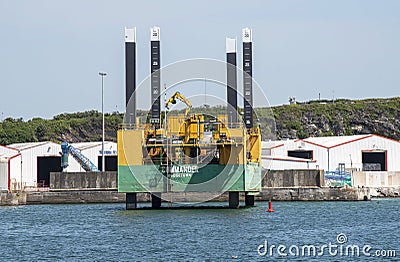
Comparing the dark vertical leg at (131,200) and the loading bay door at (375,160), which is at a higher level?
the loading bay door at (375,160)

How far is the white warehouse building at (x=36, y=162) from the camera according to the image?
8969 centimetres

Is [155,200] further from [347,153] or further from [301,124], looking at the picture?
[301,124]

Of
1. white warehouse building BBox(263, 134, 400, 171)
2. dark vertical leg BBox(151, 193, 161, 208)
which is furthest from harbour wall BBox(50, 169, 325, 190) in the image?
dark vertical leg BBox(151, 193, 161, 208)

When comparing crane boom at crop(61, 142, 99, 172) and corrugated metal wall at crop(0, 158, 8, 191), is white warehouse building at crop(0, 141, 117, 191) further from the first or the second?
crane boom at crop(61, 142, 99, 172)

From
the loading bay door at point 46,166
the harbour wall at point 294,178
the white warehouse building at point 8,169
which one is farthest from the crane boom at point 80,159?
the harbour wall at point 294,178

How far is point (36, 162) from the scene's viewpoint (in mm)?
94375

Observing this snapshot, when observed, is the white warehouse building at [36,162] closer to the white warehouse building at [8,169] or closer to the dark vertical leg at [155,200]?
the white warehouse building at [8,169]

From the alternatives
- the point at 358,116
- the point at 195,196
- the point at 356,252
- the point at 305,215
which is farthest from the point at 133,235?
the point at 358,116

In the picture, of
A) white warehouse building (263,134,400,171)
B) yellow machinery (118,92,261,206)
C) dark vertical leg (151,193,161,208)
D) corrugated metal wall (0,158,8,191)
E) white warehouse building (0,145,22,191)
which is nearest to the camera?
yellow machinery (118,92,261,206)

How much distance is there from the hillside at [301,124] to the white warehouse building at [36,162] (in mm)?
57775

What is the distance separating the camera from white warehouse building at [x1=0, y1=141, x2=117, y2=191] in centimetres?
8969

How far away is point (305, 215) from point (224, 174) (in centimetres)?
623

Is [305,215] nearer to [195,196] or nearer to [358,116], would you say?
[195,196]

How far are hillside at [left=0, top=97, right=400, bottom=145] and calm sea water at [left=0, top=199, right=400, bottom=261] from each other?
285 feet
